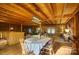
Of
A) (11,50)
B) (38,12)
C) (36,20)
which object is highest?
(38,12)

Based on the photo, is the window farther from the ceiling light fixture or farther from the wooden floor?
the wooden floor

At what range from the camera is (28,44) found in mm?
3064

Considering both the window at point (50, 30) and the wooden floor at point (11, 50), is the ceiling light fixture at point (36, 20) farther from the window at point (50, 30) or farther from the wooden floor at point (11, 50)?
the wooden floor at point (11, 50)

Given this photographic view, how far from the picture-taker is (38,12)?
3.04 m

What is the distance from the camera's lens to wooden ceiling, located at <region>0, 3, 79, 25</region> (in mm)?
2998

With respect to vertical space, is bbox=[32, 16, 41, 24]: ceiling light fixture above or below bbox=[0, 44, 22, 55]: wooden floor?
above

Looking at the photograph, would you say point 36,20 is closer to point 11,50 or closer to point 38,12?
point 38,12

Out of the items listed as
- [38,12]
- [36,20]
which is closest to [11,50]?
[36,20]

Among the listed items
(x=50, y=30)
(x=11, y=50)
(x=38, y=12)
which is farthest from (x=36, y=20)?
(x=11, y=50)

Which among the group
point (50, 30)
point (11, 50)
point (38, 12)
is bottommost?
point (11, 50)

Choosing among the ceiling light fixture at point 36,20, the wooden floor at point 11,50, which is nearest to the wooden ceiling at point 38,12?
the ceiling light fixture at point 36,20

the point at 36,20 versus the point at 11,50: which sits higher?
the point at 36,20

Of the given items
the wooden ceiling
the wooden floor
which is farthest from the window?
the wooden floor
